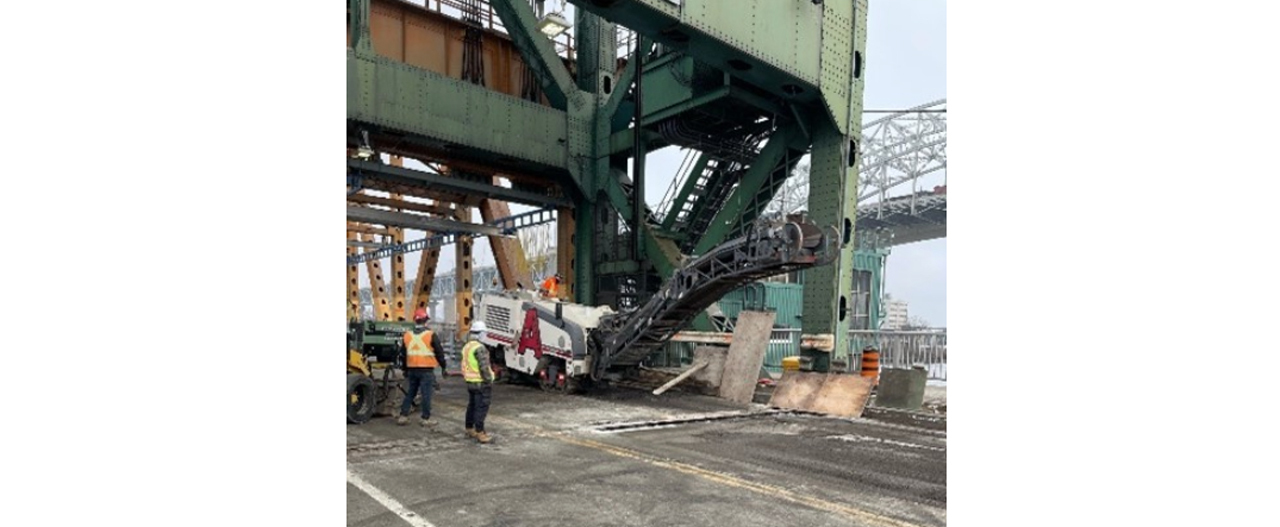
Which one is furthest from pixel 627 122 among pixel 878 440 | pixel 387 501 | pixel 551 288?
pixel 387 501

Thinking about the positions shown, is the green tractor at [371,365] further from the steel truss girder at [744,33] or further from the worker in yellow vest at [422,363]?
the steel truss girder at [744,33]

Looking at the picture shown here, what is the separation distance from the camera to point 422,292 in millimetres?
24969

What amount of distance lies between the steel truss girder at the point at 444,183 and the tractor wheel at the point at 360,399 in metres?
5.84

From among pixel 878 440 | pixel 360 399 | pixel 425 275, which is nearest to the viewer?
pixel 878 440

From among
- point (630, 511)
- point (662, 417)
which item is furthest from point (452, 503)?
point (662, 417)

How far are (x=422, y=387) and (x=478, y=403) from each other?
4.91 ft

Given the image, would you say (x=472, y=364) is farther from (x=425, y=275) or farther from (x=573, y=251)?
(x=425, y=275)

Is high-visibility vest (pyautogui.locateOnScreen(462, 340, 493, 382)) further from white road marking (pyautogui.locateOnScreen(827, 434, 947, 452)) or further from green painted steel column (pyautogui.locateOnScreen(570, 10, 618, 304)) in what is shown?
green painted steel column (pyautogui.locateOnScreen(570, 10, 618, 304))

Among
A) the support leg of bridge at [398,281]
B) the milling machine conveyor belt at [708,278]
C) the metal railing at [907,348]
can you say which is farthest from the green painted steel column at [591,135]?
the support leg of bridge at [398,281]

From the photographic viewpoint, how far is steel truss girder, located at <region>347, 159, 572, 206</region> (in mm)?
14680


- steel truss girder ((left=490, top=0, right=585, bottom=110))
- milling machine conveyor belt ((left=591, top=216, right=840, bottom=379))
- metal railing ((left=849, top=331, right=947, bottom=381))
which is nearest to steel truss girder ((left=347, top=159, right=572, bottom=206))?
steel truss girder ((left=490, top=0, right=585, bottom=110))

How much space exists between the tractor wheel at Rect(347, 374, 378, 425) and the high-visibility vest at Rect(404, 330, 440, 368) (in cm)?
60

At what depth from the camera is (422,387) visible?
9.30 meters

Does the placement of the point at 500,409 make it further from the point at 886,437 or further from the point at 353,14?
the point at 353,14
